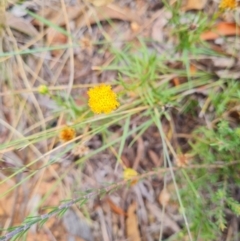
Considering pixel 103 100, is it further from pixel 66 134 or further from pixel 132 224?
pixel 132 224

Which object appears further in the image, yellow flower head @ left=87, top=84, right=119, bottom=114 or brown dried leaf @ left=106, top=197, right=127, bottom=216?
brown dried leaf @ left=106, top=197, right=127, bottom=216

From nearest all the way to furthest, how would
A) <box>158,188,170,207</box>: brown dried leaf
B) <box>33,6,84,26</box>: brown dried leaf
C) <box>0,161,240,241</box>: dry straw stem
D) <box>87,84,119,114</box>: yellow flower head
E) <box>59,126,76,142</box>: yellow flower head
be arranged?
<box>0,161,240,241</box>: dry straw stem → <box>87,84,119,114</box>: yellow flower head → <box>59,126,76,142</box>: yellow flower head → <box>158,188,170,207</box>: brown dried leaf → <box>33,6,84,26</box>: brown dried leaf

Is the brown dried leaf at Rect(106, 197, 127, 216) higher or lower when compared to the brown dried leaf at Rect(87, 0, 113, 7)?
lower

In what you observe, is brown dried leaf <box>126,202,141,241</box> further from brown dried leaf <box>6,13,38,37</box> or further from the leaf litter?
brown dried leaf <box>6,13,38,37</box>

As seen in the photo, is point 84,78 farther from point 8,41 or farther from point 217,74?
point 217,74

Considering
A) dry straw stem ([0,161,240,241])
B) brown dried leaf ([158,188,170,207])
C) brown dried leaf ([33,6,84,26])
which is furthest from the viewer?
brown dried leaf ([33,6,84,26])

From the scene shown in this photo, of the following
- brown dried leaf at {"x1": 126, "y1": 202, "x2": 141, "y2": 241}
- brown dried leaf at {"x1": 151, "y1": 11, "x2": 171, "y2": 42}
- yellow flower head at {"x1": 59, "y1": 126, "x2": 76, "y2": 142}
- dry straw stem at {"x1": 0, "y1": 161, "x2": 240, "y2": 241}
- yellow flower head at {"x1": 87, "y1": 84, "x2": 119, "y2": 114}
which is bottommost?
brown dried leaf at {"x1": 126, "y1": 202, "x2": 141, "y2": 241}

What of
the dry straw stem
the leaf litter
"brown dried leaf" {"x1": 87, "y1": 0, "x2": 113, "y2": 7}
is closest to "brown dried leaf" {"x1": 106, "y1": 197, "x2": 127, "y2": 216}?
the leaf litter

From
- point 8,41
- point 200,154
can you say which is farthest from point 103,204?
point 8,41
